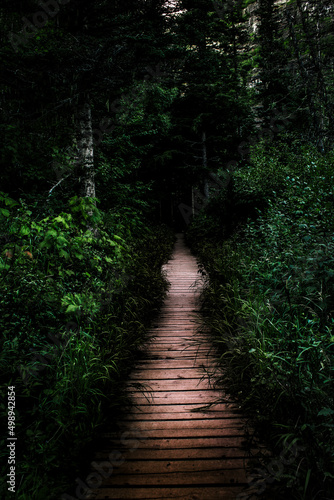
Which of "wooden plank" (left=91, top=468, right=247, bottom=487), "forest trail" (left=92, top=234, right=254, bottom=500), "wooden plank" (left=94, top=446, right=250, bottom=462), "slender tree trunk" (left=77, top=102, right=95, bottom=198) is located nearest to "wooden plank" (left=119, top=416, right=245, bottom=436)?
"forest trail" (left=92, top=234, right=254, bottom=500)

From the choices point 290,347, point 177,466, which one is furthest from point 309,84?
point 177,466

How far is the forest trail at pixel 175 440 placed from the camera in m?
2.02

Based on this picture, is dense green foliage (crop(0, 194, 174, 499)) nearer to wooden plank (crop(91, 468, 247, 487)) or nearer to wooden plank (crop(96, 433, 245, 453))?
wooden plank (crop(96, 433, 245, 453))

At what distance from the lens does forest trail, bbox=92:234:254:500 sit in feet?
6.63

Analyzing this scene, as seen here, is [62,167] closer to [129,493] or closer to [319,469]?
[129,493]

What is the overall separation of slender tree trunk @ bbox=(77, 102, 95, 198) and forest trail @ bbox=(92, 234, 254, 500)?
444cm

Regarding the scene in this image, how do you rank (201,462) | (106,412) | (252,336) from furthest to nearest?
(252,336) < (106,412) < (201,462)

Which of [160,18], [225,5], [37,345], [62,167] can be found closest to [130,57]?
[160,18]

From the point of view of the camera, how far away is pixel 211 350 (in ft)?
13.4

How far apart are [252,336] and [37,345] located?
7.68 feet

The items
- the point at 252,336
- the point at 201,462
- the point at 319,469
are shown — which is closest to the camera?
the point at 319,469

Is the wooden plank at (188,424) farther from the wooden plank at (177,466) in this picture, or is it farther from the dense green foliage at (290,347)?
the wooden plank at (177,466)

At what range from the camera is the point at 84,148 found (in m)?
6.54

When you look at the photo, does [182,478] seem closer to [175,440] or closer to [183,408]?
[175,440]
